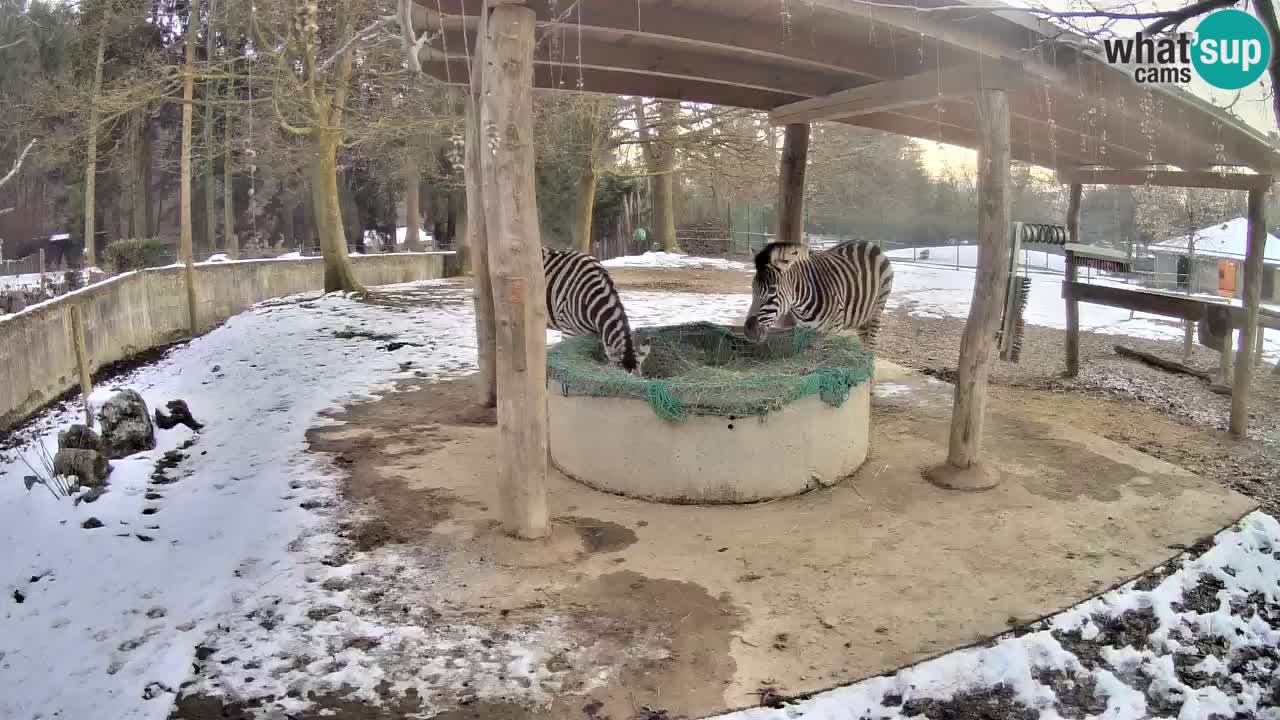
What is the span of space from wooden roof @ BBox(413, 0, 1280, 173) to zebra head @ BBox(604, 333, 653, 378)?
2272 mm

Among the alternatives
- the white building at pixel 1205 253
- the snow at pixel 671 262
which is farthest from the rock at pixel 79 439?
the snow at pixel 671 262

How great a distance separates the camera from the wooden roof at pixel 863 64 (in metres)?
5.06

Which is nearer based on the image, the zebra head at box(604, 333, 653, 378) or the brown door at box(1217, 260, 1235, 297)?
the zebra head at box(604, 333, 653, 378)

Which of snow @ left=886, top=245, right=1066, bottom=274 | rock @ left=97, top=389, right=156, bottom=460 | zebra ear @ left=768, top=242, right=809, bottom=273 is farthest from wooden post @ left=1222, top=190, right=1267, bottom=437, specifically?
snow @ left=886, top=245, right=1066, bottom=274

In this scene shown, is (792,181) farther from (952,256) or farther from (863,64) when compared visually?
(952,256)

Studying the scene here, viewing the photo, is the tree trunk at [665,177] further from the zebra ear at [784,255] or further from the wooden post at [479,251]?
the wooden post at [479,251]

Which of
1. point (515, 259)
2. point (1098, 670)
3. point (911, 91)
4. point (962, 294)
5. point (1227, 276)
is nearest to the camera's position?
point (1098, 670)

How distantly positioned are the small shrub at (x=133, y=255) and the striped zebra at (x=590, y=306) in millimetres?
12660

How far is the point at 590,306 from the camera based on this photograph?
24.8ft

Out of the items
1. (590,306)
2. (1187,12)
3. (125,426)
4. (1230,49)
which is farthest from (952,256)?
(125,426)

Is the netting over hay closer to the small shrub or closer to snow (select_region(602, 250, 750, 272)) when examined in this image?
the small shrub

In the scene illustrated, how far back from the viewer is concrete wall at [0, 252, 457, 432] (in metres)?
7.56

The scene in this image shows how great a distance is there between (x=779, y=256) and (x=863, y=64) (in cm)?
190

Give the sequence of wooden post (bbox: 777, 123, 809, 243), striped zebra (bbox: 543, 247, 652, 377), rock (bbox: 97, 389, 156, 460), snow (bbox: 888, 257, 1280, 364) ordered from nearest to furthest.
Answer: rock (bbox: 97, 389, 156, 460) < striped zebra (bbox: 543, 247, 652, 377) < wooden post (bbox: 777, 123, 809, 243) < snow (bbox: 888, 257, 1280, 364)
